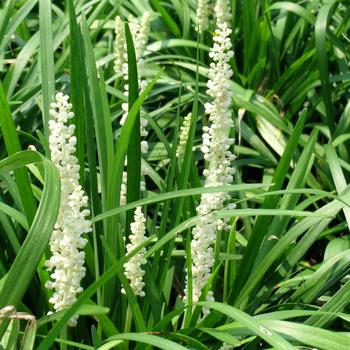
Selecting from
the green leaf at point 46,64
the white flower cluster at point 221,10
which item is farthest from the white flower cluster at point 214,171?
the white flower cluster at point 221,10

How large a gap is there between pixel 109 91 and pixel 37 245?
2065 mm

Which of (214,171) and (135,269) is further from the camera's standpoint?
(214,171)

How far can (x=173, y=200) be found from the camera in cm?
363

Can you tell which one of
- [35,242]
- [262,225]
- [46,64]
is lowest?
[262,225]

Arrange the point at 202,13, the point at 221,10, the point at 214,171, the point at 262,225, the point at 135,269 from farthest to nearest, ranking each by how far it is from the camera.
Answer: the point at 202,13 < the point at 221,10 < the point at 262,225 < the point at 214,171 < the point at 135,269

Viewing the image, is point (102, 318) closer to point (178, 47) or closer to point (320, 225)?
point (320, 225)

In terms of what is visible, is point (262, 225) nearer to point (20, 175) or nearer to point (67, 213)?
point (20, 175)

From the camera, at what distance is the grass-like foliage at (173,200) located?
2846mm

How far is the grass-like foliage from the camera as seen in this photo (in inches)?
112

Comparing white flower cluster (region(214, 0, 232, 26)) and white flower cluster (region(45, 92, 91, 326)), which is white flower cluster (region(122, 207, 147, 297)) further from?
white flower cluster (region(214, 0, 232, 26))

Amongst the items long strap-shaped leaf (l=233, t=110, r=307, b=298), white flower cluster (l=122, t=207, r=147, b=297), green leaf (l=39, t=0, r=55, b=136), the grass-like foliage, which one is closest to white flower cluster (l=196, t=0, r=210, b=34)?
the grass-like foliage

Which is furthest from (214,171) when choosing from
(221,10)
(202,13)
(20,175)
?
(202,13)

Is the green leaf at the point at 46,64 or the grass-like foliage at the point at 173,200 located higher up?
the green leaf at the point at 46,64

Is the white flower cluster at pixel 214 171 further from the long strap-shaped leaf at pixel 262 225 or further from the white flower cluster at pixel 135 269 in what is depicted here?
the long strap-shaped leaf at pixel 262 225
